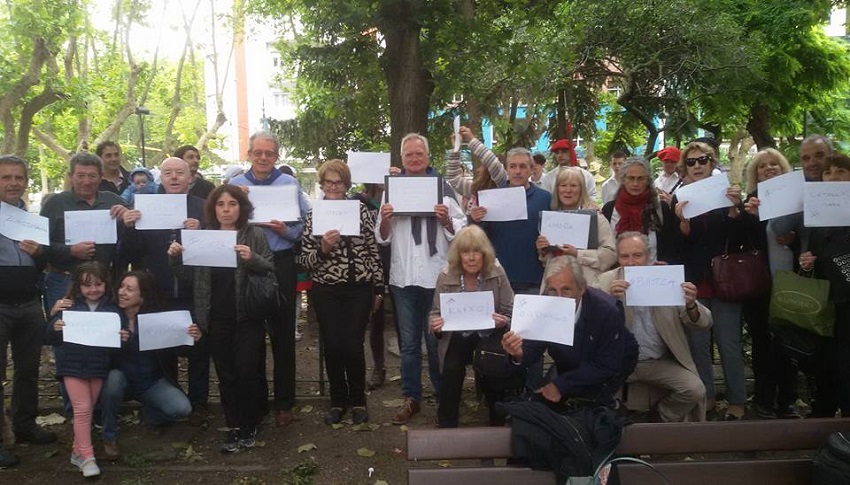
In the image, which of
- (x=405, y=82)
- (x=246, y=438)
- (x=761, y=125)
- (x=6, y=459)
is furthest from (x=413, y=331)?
(x=761, y=125)

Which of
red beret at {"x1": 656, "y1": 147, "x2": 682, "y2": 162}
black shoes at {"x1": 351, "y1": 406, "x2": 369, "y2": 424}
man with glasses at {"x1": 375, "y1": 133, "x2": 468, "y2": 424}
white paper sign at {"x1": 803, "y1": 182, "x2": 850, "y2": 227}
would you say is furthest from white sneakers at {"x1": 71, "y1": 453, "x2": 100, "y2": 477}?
red beret at {"x1": 656, "y1": 147, "x2": 682, "y2": 162}

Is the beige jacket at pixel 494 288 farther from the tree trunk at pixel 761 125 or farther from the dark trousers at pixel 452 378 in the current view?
the tree trunk at pixel 761 125

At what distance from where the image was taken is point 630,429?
3.52 metres

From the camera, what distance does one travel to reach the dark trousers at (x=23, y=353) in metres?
5.14

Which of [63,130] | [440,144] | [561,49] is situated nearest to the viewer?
[561,49]

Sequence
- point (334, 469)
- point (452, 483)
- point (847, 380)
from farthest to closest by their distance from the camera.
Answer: point (334, 469) < point (847, 380) < point (452, 483)

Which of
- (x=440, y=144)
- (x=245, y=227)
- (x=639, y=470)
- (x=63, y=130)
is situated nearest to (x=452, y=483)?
(x=639, y=470)

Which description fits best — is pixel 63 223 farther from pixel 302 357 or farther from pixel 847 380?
pixel 847 380

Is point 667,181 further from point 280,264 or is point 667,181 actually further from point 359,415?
point 280,264

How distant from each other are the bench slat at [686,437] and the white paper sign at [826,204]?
1599mm

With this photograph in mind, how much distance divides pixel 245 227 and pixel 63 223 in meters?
1.52

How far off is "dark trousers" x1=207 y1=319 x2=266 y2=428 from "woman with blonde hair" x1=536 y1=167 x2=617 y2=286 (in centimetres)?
231

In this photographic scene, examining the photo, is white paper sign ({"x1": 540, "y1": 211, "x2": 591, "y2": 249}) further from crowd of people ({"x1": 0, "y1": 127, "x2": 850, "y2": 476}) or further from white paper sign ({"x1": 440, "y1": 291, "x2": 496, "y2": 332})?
white paper sign ({"x1": 440, "y1": 291, "x2": 496, "y2": 332})

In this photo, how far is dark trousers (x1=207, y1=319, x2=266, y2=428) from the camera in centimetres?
526
